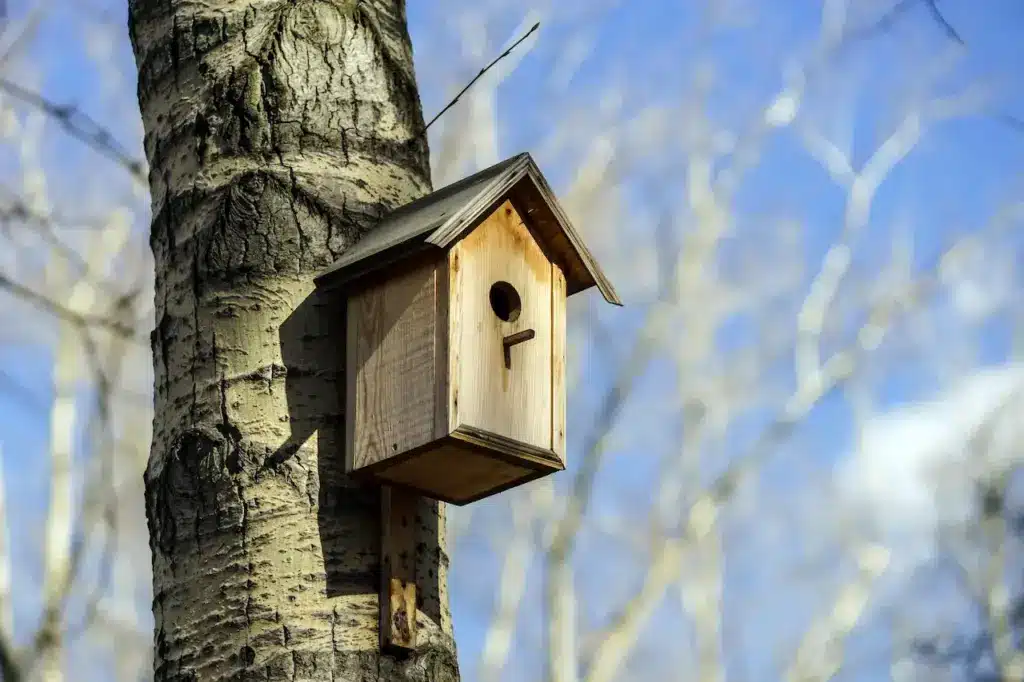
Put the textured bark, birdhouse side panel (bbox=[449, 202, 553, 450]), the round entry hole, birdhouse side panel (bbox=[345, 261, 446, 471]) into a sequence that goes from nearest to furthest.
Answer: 1. the textured bark
2. birdhouse side panel (bbox=[345, 261, 446, 471])
3. birdhouse side panel (bbox=[449, 202, 553, 450])
4. the round entry hole

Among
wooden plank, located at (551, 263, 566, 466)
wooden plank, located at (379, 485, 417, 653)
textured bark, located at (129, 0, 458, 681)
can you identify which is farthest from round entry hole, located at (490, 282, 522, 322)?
wooden plank, located at (379, 485, 417, 653)

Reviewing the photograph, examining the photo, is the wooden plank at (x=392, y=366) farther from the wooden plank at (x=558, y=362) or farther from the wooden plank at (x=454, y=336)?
the wooden plank at (x=558, y=362)

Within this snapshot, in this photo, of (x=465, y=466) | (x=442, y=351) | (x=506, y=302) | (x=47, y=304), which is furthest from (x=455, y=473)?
(x=47, y=304)

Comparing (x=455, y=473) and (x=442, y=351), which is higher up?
(x=442, y=351)

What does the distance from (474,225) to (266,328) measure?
16.4 inches

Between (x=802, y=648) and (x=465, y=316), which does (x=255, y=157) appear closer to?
(x=465, y=316)

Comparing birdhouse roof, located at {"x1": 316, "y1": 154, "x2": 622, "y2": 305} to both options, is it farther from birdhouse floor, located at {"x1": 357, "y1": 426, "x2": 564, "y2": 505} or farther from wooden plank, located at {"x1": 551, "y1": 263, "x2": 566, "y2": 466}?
birdhouse floor, located at {"x1": 357, "y1": 426, "x2": 564, "y2": 505}

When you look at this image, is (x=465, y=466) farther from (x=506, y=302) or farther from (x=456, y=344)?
(x=506, y=302)

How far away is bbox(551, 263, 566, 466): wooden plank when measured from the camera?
2.69 meters

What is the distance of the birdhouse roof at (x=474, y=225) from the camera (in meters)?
2.40

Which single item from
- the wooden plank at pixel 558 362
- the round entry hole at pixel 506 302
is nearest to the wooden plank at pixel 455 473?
the wooden plank at pixel 558 362

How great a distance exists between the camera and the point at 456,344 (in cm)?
247

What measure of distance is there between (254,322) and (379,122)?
0.45m

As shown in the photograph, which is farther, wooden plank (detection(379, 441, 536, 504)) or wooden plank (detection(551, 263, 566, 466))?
wooden plank (detection(551, 263, 566, 466))
